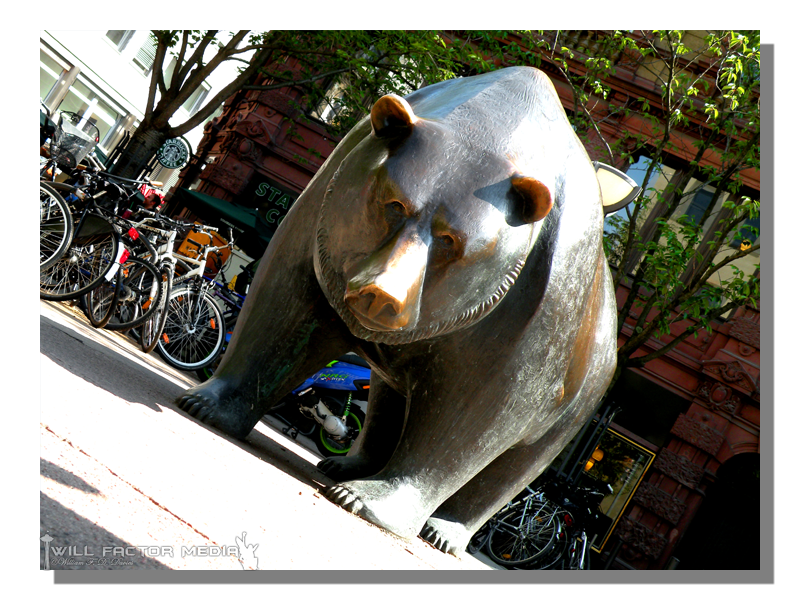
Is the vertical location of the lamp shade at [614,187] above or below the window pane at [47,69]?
above

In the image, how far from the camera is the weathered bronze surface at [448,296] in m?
1.88

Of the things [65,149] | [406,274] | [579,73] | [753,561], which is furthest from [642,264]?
[406,274]

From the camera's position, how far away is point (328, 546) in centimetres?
162

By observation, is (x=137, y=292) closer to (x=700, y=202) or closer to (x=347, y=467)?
(x=347, y=467)

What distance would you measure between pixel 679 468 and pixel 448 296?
977 centimetres

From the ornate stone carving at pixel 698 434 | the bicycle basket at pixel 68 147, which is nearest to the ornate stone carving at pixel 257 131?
the bicycle basket at pixel 68 147

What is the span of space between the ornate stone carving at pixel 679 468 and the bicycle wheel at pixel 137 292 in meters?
7.63

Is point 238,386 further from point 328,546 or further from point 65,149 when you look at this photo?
point 65,149

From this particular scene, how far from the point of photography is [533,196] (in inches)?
75.8

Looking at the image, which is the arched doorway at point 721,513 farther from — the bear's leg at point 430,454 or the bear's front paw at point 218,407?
the bear's front paw at point 218,407

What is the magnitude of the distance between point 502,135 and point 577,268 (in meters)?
0.47

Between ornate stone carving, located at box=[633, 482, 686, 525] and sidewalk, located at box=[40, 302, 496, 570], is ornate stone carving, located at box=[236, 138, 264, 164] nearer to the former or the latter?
ornate stone carving, located at box=[633, 482, 686, 525]

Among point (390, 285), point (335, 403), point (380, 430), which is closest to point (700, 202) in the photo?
point (335, 403)

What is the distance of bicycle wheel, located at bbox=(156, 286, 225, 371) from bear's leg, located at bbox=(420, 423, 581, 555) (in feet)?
15.0
